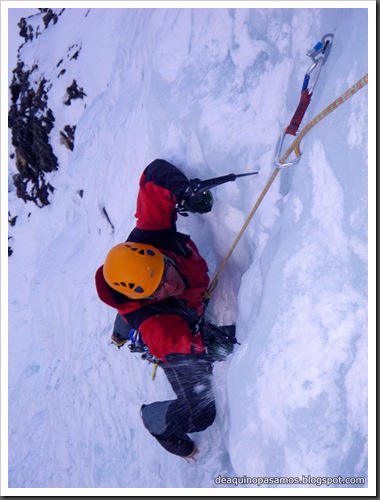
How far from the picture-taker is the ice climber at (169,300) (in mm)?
2572

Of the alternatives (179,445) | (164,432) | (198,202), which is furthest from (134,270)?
(179,445)

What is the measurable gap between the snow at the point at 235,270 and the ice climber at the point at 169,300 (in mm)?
182

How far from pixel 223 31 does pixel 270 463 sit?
2.54 m

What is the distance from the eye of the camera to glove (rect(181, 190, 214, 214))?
2699mm

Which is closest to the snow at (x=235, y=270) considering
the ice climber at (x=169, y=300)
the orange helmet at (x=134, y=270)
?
the ice climber at (x=169, y=300)

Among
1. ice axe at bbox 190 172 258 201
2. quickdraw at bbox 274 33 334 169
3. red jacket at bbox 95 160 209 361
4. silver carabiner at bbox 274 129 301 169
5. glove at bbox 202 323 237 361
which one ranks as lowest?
glove at bbox 202 323 237 361

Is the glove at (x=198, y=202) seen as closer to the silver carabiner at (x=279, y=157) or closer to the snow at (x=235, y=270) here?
the snow at (x=235, y=270)

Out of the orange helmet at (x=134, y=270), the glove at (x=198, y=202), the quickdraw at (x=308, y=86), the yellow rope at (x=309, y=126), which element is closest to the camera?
the yellow rope at (x=309, y=126)

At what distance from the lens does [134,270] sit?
2.53 m

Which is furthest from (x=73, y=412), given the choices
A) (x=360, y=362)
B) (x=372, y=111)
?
(x=372, y=111)

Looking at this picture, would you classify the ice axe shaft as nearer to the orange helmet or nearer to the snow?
the snow

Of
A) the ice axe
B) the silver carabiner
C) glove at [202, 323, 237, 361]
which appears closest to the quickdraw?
the silver carabiner

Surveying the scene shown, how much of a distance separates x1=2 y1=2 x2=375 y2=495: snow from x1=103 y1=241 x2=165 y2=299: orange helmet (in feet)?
1.78

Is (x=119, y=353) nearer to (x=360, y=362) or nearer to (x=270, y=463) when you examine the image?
(x=270, y=463)
